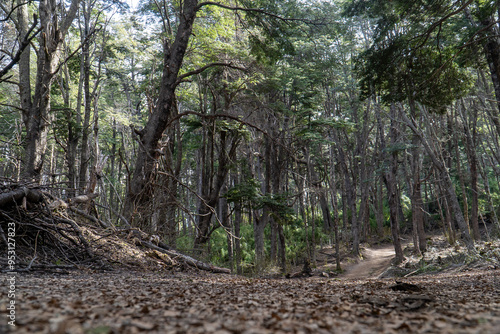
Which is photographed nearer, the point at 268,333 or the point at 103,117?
the point at 268,333

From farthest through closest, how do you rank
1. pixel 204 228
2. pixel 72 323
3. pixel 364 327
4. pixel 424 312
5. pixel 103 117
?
pixel 103 117, pixel 204 228, pixel 424 312, pixel 364 327, pixel 72 323

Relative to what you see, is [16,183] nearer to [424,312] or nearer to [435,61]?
[424,312]

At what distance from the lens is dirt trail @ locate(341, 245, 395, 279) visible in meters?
13.3

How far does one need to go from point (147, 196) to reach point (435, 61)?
664 cm

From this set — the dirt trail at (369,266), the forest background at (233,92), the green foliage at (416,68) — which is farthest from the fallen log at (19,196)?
the dirt trail at (369,266)

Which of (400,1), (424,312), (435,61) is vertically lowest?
(424,312)

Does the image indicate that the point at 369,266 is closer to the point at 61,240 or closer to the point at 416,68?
the point at 416,68

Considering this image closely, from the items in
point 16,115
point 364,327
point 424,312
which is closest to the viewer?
point 364,327

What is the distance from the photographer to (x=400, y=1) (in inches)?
234

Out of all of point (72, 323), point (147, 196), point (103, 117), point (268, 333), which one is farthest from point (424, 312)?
point (103, 117)

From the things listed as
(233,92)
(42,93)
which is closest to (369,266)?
(233,92)

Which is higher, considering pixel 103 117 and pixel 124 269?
pixel 103 117

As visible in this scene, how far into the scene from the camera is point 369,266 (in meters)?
15.0

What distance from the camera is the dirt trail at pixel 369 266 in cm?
1328
